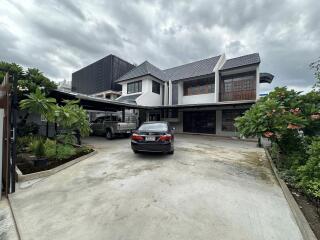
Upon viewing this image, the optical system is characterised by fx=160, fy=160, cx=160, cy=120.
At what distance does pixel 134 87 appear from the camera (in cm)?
1880

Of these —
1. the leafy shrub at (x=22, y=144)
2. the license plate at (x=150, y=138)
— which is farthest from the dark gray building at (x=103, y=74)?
the license plate at (x=150, y=138)

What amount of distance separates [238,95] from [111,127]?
11.4 meters

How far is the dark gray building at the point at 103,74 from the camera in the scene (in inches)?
848

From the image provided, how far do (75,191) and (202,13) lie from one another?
9.12 meters

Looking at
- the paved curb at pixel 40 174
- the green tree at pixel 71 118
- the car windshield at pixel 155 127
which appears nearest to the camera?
the paved curb at pixel 40 174

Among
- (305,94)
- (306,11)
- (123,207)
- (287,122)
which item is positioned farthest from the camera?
(306,11)

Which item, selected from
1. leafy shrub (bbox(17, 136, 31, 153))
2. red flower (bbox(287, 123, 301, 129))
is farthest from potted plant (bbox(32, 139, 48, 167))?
red flower (bbox(287, 123, 301, 129))

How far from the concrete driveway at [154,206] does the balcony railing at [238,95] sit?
1038cm

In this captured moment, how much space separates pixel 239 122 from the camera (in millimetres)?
5887

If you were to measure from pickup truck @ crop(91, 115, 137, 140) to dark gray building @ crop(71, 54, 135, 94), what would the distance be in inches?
370

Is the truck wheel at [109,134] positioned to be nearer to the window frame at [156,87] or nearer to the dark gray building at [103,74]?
the window frame at [156,87]

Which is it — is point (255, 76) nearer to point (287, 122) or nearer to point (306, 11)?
point (306, 11)

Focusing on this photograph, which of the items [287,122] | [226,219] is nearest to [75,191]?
[226,219]

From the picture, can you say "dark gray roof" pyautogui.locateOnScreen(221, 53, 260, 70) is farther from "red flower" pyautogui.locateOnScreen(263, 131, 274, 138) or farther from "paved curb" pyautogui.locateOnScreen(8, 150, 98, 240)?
"paved curb" pyautogui.locateOnScreen(8, 150, 98, 240)
